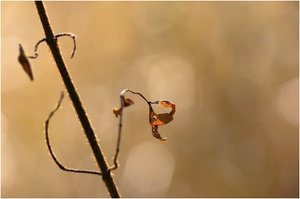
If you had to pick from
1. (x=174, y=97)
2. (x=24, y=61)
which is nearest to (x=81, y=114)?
(x=24, y=61)

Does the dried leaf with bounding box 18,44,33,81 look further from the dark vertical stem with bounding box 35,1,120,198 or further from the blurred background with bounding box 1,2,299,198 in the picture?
the blurred background with bounding box 1,2,299,198

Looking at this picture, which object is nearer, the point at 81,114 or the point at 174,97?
the point at 81,114

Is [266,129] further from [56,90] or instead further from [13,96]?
[13,96]

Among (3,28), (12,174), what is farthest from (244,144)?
(3,28)

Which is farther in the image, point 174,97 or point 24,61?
point 174,97

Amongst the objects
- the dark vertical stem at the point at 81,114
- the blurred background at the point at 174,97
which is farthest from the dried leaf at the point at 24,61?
the blurred background at the point at 174,97

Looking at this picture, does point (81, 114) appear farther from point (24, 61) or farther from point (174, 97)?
point (174, 97)

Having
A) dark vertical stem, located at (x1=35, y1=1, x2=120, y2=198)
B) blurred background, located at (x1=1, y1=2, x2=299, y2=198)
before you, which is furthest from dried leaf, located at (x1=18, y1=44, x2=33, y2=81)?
blurred background, located at (x1=1, y1=2, x2=299, y2=198)

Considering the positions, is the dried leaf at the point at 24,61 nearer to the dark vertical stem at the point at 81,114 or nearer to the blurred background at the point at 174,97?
the dark vertical stem at the point at 81,114
